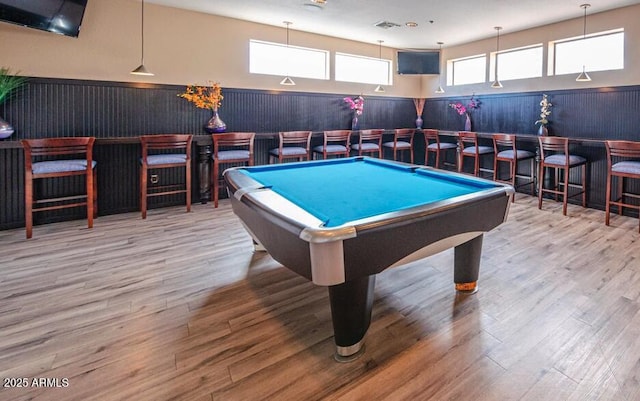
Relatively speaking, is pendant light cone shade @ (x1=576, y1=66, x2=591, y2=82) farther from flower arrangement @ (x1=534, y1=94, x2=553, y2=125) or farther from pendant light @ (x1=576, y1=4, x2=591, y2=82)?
flower arrangement @ (x1=534, y1=94, x2=553, y2=125)

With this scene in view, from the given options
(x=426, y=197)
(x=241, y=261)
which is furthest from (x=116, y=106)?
(x=426, y=197)

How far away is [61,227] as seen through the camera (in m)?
4.00

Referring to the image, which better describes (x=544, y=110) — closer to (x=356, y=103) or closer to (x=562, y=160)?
(x=562, y=160)

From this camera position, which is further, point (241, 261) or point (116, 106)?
point (116, 106)

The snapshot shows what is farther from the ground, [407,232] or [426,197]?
[426,197]

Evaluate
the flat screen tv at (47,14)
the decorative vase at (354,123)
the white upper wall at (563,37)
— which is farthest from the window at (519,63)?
the flat screen tv at (47,14)

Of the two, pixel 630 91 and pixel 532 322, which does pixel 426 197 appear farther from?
pixel 630 91

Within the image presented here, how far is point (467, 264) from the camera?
2422 mm

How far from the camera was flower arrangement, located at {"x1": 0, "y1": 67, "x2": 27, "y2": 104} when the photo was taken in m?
3.71

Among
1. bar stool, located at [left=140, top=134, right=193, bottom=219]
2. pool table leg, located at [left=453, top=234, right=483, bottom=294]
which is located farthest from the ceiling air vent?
pool table leg, located at [left=453, top=234, right=483, bottom=294]

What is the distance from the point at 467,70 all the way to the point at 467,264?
5.73 metres

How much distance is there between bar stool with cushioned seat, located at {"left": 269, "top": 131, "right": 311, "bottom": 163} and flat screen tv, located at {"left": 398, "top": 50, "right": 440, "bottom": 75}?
287cm

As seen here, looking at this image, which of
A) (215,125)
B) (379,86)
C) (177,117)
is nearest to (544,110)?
(379,86)

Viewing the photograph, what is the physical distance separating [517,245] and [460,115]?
4.13 meters
